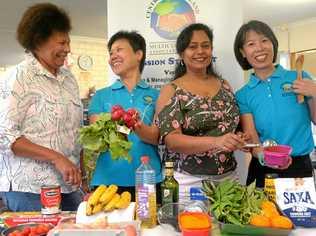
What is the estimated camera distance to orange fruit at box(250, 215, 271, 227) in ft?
4.22

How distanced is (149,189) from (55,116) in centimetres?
64

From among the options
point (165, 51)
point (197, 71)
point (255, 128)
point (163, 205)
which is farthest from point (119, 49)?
point (163, 205)

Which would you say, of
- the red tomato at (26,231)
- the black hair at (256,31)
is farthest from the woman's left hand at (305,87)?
the red tomato at (26,231)

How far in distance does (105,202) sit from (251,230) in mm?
508

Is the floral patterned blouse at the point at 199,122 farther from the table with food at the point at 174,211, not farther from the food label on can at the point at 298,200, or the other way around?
the food label on can at the point at 298,200

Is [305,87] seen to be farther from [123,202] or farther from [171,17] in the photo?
[171,17]

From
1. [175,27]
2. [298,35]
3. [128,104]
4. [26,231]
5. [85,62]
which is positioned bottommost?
[26,231]

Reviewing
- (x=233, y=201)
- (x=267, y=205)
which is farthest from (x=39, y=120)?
(x=267, y=205)

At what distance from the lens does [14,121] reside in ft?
5.84

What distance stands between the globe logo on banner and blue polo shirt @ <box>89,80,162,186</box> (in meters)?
0.67

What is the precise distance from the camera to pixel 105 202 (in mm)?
1473

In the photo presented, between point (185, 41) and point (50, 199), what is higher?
point (185, 41)

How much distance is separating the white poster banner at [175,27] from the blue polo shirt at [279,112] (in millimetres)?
661

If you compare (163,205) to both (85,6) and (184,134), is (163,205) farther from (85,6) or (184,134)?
(85,6)
